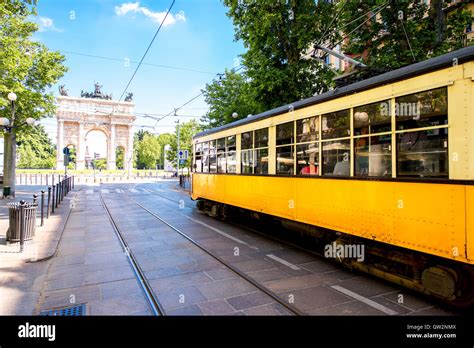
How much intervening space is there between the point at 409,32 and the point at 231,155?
351 inches

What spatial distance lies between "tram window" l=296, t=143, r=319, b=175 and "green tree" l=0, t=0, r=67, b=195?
14.1 m

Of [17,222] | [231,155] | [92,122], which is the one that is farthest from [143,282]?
[92,122]

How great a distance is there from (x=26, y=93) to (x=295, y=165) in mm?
15458

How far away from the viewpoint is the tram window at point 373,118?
4855 millimetres

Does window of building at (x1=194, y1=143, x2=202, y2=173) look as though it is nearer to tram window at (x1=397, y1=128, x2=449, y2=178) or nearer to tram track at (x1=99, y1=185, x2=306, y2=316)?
tram track at (x1=99, y1=185, x2=306, y2=316)

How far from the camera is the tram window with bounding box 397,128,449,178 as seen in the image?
4.10 metres

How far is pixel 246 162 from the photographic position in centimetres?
923

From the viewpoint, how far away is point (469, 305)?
158 inches

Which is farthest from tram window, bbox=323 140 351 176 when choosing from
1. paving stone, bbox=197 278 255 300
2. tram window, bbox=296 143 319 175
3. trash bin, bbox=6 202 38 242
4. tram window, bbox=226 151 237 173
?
trash bin, bbox=6 202 38 242

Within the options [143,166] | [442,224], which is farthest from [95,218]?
[143,166]

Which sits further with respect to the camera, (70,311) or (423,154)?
(423,154)

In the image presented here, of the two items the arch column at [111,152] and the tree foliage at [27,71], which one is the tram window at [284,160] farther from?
the arch column at [111,152]

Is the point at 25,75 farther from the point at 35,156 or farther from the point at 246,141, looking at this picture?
the point at 35,156
